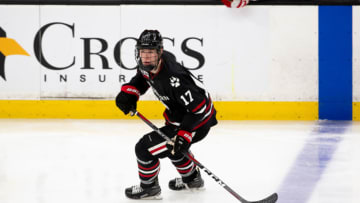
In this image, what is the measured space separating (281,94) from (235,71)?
54cm

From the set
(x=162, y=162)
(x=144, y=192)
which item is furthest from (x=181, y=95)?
(x=162, y=162)

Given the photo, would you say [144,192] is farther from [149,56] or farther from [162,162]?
[162,162]

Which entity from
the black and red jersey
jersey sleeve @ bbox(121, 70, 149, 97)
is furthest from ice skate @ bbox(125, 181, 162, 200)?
jersey sleeve @ bbox(121, 70, 149, 97)

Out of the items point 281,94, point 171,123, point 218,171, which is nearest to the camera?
point 171,123

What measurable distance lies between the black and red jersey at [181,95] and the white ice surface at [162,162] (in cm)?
45

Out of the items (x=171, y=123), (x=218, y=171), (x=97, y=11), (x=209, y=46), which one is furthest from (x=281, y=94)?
(x=171, y=123)

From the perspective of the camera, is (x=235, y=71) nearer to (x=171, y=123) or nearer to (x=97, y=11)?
(x=97, y=11)

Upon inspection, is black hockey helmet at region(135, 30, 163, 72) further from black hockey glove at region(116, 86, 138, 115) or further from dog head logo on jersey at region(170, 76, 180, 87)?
black hockey glove at region(116, 86, 138, 115)

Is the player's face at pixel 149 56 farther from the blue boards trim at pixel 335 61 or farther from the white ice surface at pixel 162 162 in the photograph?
the blue boards trim at pixel 335 61

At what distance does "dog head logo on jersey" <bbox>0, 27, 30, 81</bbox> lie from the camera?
695cm

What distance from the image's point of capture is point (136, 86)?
342cm

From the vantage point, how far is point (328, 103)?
6.76m

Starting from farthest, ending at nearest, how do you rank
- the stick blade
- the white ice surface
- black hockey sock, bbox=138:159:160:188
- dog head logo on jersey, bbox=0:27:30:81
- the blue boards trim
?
dog head logo on jersey, bbox=0:27:30:81 → the blue boards trim → the white ice surface → black hockey sock, bbox=138:159:160:188 → the stick blade

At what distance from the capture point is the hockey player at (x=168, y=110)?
3090mm
